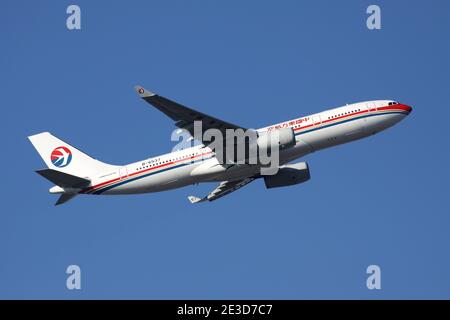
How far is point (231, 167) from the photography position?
53594mm

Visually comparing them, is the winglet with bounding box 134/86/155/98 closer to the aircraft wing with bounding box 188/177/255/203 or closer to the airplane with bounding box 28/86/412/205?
the airplane with bounding box 28/86/412/205

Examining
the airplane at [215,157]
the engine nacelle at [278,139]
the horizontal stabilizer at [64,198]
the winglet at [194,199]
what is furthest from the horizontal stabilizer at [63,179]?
the engine nacelle at [278,139]

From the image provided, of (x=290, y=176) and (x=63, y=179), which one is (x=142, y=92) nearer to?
(x=63, y=179)

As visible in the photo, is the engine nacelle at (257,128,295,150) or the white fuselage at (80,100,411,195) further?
the white fuselage at (80,100,411,195)

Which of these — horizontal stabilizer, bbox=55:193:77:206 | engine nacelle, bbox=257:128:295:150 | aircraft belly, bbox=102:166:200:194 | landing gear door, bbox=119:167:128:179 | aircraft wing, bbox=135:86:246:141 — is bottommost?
horizontal stabilizer, bbox=55:193:77:206

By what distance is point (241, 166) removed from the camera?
176 feet

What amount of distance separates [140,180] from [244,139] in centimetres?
778

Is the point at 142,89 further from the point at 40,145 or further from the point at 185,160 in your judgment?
the point at 40,145

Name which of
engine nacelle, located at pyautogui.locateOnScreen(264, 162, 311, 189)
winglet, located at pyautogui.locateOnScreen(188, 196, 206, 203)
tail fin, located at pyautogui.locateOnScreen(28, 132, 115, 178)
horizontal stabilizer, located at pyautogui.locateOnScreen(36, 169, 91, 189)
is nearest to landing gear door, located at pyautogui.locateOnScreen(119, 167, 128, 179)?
tail fin, located at pyautogui.locateOnScreen(28, 132, 115, 178)

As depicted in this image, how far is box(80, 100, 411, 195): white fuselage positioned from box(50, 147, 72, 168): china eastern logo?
358 centimetres

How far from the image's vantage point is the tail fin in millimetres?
57225

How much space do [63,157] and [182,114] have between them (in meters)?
12.1

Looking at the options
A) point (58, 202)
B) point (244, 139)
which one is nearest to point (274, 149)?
point (244, 139)

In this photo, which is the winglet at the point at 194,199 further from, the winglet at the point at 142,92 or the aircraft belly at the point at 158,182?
the winglet at the point at 142,92
